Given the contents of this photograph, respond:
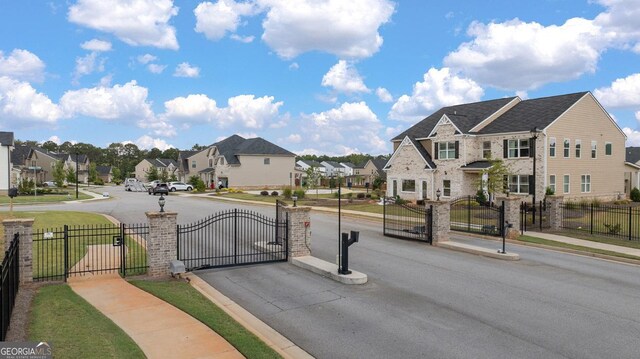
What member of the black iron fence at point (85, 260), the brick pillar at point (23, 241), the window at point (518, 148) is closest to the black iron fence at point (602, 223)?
the window at point (518, 148)

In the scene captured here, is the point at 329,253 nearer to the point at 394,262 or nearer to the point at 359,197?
the point at 394,262

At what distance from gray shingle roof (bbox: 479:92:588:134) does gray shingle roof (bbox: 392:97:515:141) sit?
3.90 feet

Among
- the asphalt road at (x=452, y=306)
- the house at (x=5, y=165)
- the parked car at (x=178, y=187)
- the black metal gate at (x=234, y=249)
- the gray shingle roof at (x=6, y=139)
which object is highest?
the gray shingle roof at (x=6, y=139)

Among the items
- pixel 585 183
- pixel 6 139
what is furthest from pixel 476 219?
pixel 6 139

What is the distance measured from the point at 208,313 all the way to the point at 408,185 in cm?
3698

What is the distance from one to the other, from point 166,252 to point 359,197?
35.0 m

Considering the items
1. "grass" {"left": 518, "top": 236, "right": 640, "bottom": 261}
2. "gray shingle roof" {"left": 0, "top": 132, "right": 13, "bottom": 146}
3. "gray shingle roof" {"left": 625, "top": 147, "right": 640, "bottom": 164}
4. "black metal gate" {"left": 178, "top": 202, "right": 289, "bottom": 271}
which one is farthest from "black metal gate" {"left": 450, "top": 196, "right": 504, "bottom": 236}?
"gray shingle roof" {"left": 0, "top": 132, "right": 13, "bottom": 146}

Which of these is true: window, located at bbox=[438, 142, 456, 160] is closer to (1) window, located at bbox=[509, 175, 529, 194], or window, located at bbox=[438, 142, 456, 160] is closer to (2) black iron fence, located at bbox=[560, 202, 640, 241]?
(1) window, located at bbox=[509, 175, 529, 194]

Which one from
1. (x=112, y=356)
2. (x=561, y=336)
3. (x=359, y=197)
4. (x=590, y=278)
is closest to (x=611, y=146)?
(x=359, y=197)

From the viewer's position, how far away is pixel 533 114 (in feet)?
127

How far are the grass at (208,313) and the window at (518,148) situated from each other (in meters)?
33.2

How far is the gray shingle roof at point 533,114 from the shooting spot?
3706 centimetres

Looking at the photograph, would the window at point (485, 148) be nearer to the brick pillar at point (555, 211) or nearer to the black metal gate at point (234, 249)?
the brick pillar at point (555, 211)

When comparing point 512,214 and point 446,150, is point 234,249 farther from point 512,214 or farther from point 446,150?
point 446,150
